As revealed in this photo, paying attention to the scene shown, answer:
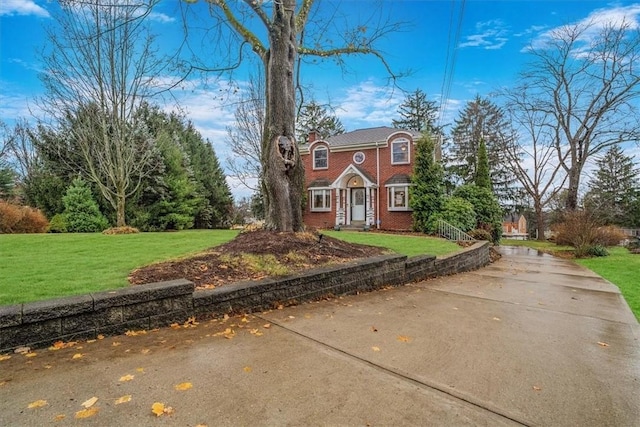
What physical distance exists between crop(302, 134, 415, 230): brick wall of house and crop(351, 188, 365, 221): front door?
114cm

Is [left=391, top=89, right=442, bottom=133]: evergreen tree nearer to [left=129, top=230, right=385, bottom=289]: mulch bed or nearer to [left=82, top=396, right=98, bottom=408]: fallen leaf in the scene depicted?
[left=129, top=230, right=385, bottom=289]: mulch bed

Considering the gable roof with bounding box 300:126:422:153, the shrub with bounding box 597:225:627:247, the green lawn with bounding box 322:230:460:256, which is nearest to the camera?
the green lawn with bounding box 322:230:460:256

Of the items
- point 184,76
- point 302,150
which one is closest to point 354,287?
point 184,76

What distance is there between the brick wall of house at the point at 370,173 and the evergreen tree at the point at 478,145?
1405cm

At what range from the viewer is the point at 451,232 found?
15.0 meters

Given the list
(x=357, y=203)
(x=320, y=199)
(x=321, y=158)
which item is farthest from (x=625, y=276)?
(x=321, y=158)

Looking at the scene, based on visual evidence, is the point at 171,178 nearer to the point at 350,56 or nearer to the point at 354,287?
the point at 350,56

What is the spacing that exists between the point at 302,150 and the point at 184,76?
14.8 meters

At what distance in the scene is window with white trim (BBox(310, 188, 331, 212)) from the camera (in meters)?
21.3

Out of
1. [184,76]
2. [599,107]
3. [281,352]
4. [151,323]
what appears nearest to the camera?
[281,352]

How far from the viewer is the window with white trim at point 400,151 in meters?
19.3

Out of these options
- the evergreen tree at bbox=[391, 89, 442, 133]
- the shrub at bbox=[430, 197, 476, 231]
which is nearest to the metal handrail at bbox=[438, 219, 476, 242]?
the shrub at bbox=[430, 197, 476, 231]

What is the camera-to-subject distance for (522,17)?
10.7 meters

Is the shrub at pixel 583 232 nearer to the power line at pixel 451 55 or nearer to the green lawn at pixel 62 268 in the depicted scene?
the power line at pixel 451 55
